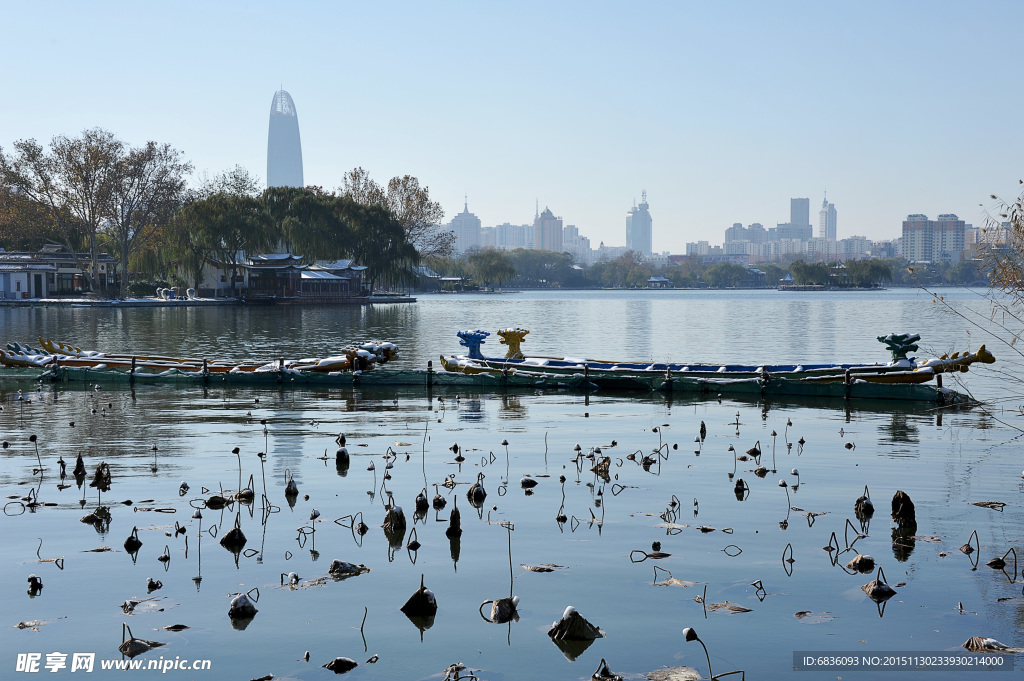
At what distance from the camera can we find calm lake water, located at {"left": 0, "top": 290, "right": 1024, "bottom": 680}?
21.7 ft

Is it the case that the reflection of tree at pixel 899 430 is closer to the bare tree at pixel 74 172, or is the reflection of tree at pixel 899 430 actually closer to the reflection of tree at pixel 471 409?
the reflection of tree at pixel 471 409

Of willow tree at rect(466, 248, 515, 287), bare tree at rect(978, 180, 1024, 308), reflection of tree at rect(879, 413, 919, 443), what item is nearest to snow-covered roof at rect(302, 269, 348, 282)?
willow tree at rect(466, 248, 515, 287)

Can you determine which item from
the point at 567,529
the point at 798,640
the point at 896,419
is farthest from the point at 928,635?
the point at 896,419

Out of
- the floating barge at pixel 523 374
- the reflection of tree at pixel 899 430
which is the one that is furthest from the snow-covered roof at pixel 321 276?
the reflection of tree at pixel 899 430

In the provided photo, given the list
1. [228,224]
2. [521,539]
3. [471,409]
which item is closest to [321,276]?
[228,224]

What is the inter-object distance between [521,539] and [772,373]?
57.6ft

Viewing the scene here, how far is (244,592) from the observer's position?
7648 millimetres

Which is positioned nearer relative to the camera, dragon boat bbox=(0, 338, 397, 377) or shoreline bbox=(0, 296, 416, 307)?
dragon boat bbox=(0, 338, 397, 377)

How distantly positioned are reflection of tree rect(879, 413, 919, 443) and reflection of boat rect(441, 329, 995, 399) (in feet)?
8.12

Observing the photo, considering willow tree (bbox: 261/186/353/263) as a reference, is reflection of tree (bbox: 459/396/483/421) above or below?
below

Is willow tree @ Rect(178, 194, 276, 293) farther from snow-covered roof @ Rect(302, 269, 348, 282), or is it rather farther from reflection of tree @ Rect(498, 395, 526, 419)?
reflection of tree @ Rect(498, 395, 526, 419)

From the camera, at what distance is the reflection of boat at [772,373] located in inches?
894

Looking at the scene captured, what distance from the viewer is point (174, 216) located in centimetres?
9388

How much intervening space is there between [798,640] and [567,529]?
3.47 metres
